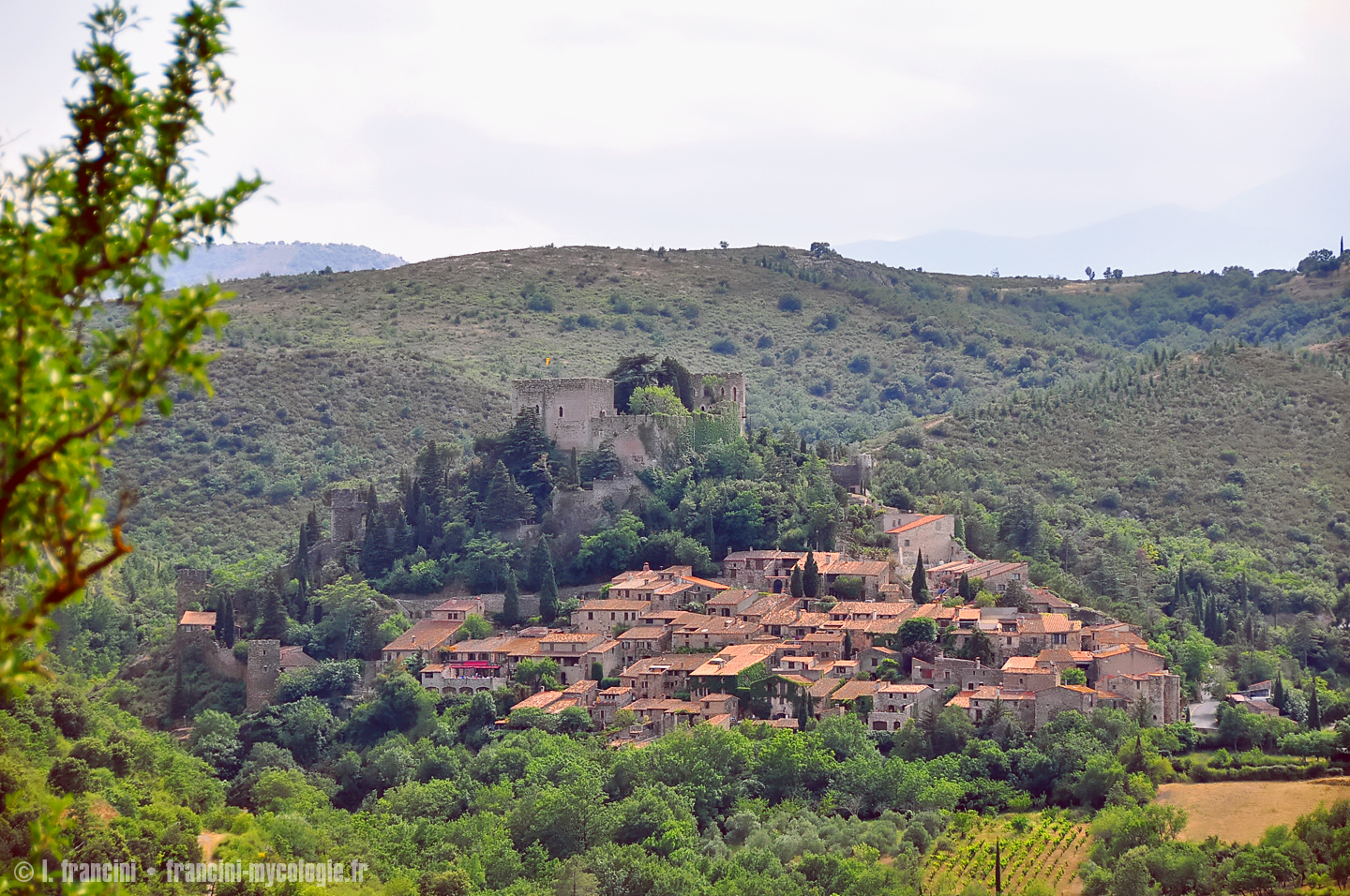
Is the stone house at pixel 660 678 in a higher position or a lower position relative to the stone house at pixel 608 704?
higher

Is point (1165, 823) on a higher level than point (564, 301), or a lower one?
lower

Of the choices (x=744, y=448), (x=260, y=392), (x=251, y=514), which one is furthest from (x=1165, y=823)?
(x=260, y=392)

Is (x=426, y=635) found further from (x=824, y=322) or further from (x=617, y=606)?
(x=824, y=322)

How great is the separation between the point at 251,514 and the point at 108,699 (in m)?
30.6

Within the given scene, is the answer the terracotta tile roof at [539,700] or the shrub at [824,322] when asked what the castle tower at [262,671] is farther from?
the shrub at [824,322]

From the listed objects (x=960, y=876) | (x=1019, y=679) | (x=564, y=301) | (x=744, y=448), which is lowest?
(x=960, y=876)

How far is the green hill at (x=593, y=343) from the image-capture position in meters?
81.7

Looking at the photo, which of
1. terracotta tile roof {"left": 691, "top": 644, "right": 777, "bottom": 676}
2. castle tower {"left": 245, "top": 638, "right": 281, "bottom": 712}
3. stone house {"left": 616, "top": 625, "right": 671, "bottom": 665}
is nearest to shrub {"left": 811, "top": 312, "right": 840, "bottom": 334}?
stone house {"left": 616, "top": 625, "right": 671, "bottom": 665}

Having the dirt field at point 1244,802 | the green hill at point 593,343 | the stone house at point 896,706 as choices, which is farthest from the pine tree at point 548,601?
the green hill at point 593,343

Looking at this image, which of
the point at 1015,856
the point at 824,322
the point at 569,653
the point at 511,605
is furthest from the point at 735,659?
the point at 824,322

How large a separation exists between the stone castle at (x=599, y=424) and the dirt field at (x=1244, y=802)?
2074cm

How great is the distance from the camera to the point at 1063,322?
132 m

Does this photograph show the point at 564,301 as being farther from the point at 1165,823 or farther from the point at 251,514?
the point at 1165,823

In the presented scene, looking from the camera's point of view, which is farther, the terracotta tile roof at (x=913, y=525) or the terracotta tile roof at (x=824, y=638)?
the terracotta tile roof at (x=913, y=525)
